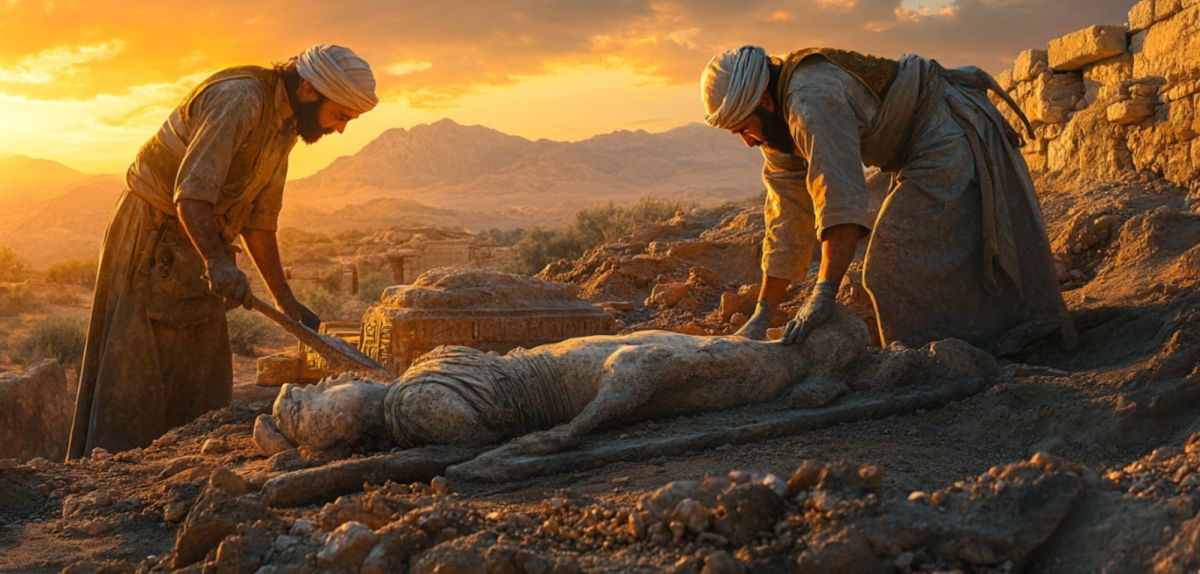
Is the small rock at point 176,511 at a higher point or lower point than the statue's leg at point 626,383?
lower

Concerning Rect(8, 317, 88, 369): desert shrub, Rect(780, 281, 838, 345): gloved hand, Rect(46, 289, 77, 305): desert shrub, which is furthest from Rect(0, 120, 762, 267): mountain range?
Rect(780, 281, 838, 345): gloved hand

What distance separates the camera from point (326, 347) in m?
5.10

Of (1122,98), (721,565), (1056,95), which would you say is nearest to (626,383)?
(721,565)

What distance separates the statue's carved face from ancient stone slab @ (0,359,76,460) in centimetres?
245

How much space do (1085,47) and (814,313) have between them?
668cm

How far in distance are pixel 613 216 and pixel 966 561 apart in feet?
59.2

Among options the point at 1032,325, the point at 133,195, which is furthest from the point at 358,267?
the point at 1032,325

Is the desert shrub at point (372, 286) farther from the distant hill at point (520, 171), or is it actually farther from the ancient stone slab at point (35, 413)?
the distant hill at point (520, 171)

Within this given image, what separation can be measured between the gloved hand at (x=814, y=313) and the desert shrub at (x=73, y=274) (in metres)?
Result: 20.7

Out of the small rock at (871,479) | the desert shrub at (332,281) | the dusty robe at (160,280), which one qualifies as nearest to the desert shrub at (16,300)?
the desert shrub at (332,281)

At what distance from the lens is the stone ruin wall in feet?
26.0

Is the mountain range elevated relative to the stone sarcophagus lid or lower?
elevated

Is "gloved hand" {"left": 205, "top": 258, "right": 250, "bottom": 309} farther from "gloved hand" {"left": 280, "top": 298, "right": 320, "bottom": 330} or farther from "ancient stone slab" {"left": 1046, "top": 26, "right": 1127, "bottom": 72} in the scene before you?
"ancient stone slab" {"left": 1046, "top": 26, "right": 1127, "bottom": 72}

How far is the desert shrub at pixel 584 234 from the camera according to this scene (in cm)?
1836
